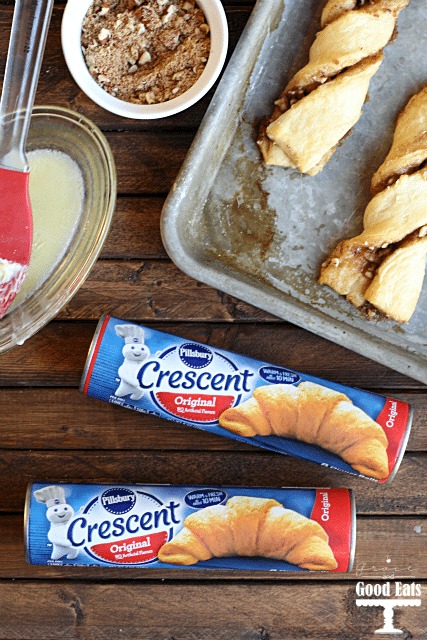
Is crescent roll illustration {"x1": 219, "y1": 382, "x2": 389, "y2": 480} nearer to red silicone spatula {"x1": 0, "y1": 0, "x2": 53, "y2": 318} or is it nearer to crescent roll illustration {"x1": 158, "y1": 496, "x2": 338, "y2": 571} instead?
crescent roll illustration {"x1": 158, "y1": 496, "x2": 338, "y2": 571}

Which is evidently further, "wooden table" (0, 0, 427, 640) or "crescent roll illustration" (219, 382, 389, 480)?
"wooden table" (0, 0, 427, 640)

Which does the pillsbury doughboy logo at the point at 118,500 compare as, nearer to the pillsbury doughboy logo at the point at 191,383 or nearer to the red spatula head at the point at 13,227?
the pillsbury doughboy logo at the point at 191,383

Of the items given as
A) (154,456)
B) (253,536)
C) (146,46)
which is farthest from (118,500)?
(146,46)

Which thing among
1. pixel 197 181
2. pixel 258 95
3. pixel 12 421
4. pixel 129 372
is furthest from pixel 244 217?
pixel 12 421

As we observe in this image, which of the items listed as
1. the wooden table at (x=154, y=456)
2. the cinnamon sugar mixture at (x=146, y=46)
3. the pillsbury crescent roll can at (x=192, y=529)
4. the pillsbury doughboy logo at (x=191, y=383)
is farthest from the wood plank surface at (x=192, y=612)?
the cinnamon sugar mixture at (x=146, y=46)

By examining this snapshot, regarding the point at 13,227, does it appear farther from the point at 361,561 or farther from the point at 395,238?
the point at 361,561

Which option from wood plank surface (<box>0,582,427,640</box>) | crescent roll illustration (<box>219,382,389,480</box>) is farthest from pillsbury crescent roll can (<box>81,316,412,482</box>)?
wood plank surface (<box>0,582,427,640</box>)

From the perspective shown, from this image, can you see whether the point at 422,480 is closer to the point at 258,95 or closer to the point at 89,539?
the point at 89,539
